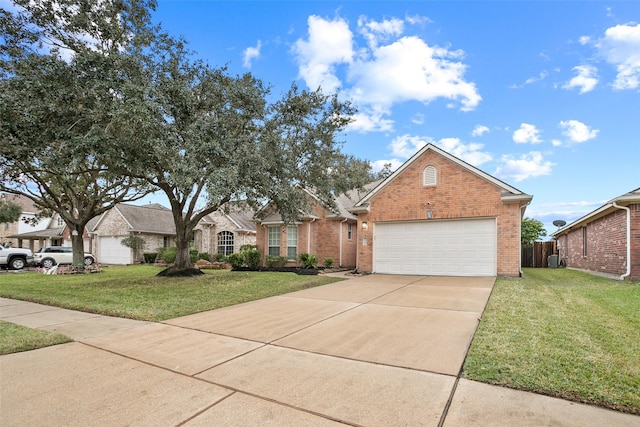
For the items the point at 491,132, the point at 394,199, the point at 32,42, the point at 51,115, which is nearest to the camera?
the point at 51,115

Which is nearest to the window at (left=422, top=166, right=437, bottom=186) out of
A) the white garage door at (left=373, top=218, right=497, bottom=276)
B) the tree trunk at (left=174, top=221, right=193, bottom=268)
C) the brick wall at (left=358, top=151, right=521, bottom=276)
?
the brick wall at (left=358, top=151, right=521, bottom=276)

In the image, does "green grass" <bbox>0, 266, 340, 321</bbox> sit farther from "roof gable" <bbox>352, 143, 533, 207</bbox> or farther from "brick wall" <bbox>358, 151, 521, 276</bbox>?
"roof gable" <bbox>352, 143, 533, 207</bbox>

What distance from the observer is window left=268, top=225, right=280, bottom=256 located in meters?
19.7

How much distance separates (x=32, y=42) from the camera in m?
10.2

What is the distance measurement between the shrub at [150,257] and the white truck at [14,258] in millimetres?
6953

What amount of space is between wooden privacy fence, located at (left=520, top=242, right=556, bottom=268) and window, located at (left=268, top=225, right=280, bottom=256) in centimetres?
1533

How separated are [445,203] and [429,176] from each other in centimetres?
131

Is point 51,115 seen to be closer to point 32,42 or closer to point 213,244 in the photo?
point 32,42

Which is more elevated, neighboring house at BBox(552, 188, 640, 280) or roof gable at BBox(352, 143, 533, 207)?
roof gable at BBox(352, 143, 533, 207)

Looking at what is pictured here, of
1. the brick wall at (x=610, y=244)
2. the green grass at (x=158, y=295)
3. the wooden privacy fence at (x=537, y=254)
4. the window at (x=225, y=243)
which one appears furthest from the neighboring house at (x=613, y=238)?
the window at (x=225, y=243)

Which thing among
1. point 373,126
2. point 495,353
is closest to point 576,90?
point 373,126

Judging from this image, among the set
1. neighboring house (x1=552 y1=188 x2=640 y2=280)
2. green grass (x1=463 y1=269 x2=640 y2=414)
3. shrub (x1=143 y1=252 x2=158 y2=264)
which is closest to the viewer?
green grass (x1=463 y1=269 x2=640 y2=414)

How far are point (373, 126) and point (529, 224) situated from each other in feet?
82.8

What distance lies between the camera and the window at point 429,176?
46.4ft
